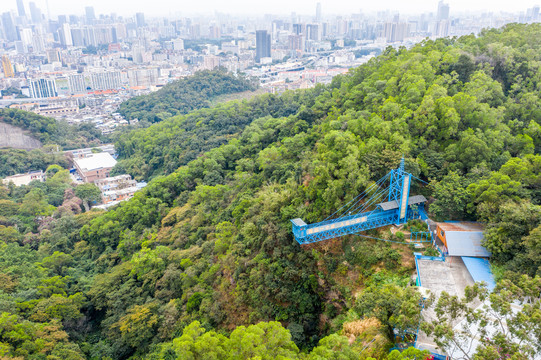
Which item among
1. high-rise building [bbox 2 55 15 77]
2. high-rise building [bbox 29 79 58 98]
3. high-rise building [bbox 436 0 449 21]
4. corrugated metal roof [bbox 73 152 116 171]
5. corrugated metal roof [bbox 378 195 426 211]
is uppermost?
high-rise building [bbox 436 0 449 21]

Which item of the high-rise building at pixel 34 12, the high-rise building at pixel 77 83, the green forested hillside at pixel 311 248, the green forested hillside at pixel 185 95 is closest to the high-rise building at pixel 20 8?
the high-rise building at pixel 34 12

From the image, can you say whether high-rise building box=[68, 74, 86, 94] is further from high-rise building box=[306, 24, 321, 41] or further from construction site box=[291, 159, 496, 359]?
construction site box=[291, 159, 496, 359]

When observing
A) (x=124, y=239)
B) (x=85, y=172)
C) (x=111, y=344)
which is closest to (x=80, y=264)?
(x=124, y=239)

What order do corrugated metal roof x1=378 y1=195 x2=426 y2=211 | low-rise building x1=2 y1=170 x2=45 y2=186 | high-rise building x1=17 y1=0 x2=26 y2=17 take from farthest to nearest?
high-rise building x1=17 y1=0 x2=26 y2=17, low-rise building x1=2 y1=170 x2=45 y2=186, corrugated metal roof x1=378 y1=195 x2=426 y2=211

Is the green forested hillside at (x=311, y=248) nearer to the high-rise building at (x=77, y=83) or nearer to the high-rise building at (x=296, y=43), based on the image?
the high-rise building at (x=77, y=83)

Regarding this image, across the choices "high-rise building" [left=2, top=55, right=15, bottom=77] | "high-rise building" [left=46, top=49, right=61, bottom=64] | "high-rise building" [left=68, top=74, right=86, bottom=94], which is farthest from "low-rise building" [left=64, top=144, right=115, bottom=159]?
"high-rise building" [left=46, top=49, right=61, bottom=64]

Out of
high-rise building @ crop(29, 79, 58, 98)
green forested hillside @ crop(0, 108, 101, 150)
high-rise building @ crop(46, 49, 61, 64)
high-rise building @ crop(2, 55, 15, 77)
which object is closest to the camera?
green forested hillside @ crop(0, 108, 101, 150)

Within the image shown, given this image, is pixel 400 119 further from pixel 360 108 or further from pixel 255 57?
pixel 255 57
